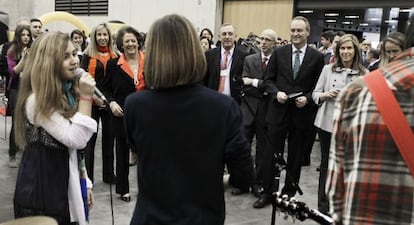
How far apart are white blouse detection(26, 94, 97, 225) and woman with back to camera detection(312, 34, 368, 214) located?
2.47 meters

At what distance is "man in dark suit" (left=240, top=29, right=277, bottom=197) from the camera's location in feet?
16.3

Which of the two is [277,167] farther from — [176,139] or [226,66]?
[176,139]

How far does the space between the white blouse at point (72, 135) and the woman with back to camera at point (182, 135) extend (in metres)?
0.54

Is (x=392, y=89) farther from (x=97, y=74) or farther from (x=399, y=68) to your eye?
(x=97, y=74)

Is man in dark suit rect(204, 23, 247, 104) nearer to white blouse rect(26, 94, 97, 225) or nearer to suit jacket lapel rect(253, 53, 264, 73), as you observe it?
suit jacket lapel rect(253, 53, 264, 73)

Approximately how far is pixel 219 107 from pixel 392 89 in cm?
81

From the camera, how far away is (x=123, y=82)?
4.53 meters

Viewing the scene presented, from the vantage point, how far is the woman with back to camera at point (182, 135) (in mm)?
1839

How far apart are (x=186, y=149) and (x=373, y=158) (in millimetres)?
839

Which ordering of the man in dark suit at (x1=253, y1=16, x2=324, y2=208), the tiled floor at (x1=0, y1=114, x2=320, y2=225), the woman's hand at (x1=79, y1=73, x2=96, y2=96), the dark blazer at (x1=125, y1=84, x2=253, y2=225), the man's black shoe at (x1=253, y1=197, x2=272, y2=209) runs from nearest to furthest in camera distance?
1. the dark blazer at (x1=125, y1=84, x2=253, y2=225)
2. the woman's hand at (x1=79, y1=73, x2=96, y2=96)
3. the tiled floor at (x1=0, y1=114, x2=320, y2=225)
4. the man in dark suit at (x1=253, y1=16, x2=324, y2=208)
5. the man's black shoe at (x1=253, y1=197, x2=272, y2=209)

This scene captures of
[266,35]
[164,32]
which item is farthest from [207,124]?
[266,35]

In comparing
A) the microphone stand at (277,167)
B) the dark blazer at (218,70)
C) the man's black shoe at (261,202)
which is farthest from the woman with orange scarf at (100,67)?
the man's black shoe at (261,202)

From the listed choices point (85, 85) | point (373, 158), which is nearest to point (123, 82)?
point (85, 85)

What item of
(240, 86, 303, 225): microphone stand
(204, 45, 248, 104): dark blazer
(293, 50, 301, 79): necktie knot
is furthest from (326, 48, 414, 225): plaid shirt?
(204, 45, 248, 104): dark blazer
